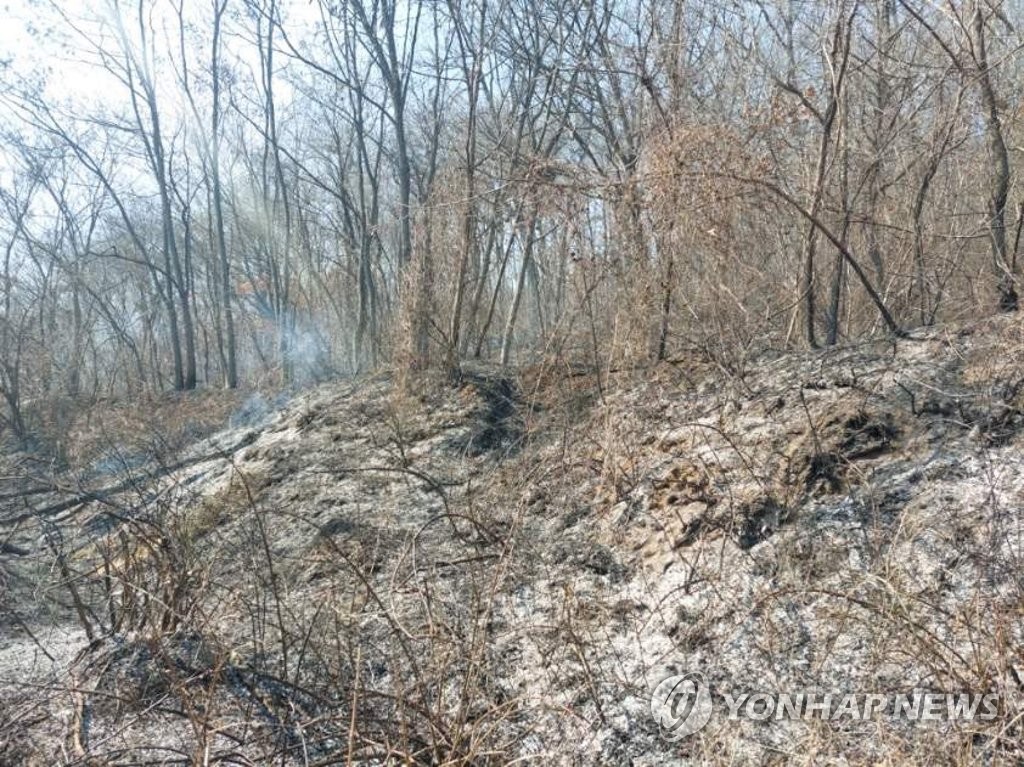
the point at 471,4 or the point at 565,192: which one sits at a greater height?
the point at 471,4

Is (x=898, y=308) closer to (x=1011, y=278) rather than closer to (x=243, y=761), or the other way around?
(x=1011, y=278)

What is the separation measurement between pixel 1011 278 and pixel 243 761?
4539mm

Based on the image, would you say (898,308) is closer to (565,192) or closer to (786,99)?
(786,99)

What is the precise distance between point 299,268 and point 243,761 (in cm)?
2014

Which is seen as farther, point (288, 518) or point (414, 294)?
point (414, 294)

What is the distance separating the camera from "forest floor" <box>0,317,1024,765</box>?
2.39m

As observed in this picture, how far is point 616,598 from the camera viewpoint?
340cm

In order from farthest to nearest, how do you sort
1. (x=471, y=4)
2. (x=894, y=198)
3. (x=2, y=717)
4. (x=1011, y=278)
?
(x=471, y=4), (x=894, y=198), (x=1011, y=278), (x=2, y=717)

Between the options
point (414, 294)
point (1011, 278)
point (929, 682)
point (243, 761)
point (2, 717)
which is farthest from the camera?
point (414, 294)

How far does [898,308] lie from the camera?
16.9ft

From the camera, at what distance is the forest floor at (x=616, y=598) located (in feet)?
7.84

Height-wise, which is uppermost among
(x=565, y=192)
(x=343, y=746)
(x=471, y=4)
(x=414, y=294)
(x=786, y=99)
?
(x=471, y=4)

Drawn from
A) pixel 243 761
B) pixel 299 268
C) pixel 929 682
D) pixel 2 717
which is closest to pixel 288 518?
pixel 2 717

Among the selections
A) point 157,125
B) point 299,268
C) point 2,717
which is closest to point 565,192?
point 2,717
